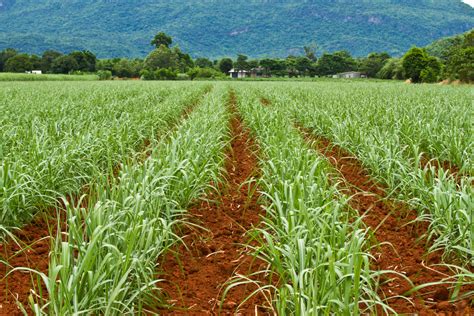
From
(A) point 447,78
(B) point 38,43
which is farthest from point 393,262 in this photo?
(B) point 38,43

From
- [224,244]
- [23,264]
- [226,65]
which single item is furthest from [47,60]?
[224,244]

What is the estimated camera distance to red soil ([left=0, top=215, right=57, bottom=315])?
7.91ft

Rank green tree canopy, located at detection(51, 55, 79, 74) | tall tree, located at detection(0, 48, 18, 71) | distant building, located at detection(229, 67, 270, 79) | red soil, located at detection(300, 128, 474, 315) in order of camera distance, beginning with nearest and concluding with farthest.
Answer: red soil, located at detection(300, 128, 474, 315) → tall tree, located at detection(0, 48, 18, 71) → green tree canopy, located at detection(51, 55, 79, 74) → distant building, located at detection(229, 67, 270, 79)

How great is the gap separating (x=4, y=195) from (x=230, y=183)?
2407 mm

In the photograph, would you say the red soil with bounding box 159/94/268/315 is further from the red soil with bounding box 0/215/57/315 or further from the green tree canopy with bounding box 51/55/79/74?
the green tree canopy with bounding box 51/55/79/74

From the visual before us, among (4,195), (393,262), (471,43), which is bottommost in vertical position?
(393,262)

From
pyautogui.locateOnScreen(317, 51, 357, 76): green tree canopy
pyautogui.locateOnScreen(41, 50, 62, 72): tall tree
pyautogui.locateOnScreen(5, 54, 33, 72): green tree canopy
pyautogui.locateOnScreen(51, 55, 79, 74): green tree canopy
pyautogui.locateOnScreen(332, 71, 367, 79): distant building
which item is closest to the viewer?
pyautogui.locateOnScreen(5, 54, 33, 72): green tree canopy

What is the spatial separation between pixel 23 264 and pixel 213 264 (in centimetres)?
123

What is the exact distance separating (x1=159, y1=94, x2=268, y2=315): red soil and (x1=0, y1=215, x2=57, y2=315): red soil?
750 mm

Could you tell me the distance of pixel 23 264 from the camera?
2.94m

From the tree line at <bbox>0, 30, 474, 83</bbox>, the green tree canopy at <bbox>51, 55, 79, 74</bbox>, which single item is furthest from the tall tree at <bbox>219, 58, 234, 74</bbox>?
the green tree canopy at <bbox>51, 55, 79, 74</bbox>

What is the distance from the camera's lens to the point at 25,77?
4594 cm

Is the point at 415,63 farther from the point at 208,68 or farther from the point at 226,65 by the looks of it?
the point at 226,65

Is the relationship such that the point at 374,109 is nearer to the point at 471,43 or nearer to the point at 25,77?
the point at 471,43
